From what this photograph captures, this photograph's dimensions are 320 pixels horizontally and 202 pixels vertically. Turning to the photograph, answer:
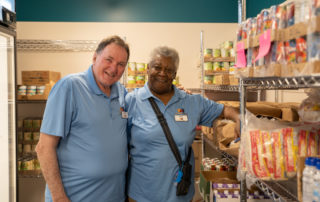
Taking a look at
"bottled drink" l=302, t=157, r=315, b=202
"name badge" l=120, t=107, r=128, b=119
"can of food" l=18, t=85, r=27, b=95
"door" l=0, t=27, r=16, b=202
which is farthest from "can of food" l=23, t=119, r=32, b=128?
"bottled drink" l=302, t=157, r=315, b=202

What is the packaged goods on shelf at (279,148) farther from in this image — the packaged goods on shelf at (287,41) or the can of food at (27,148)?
the can of food at (27,148)

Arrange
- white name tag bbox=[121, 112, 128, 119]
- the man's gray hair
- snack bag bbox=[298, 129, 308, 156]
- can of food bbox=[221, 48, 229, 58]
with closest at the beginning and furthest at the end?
snack bag bbox=[298, 129, 308, 156], white name tag bbox=[121, 112, 128, 119], the man's gray hair, can of food bbox=[221, 48, 229, 58]

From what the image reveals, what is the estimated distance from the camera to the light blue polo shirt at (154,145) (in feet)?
6.21

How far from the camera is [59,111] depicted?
1.58m

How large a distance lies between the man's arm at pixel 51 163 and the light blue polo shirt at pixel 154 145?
557mm

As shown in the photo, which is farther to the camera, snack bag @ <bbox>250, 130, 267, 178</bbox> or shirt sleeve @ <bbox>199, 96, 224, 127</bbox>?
shirt sleeve @ <bbox>199, 96, 224, 127</bbox>

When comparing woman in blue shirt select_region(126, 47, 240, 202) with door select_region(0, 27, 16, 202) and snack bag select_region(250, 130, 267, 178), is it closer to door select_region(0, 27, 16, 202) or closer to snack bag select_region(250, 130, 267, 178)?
snack bag select_region(250, 130, 267, 178)

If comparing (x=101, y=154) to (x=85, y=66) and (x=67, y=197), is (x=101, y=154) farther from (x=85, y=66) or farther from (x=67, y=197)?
(x=85, y=66)

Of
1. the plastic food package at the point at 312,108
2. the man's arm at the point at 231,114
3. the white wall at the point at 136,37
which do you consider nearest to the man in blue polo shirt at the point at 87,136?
the man's arm at the point at 231,114

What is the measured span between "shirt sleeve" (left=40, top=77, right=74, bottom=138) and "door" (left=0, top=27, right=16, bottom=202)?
144cm

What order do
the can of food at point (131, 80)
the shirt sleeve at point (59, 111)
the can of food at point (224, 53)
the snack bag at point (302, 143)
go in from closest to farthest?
the snack bag at point (302, 143) → the shirt sleeve at point (59, 111) → the can of food at point (224, 53) → the can of food at point (131, 80)

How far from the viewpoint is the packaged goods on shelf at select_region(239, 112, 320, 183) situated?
1.13 metres

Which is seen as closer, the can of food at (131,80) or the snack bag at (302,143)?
the snack bag at (302,143)

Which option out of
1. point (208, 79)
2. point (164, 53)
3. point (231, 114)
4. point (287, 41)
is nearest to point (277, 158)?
point (287, 41)
